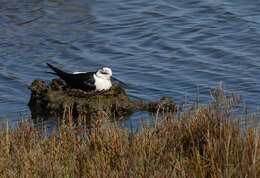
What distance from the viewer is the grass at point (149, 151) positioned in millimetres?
5183

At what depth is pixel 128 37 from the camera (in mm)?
16156

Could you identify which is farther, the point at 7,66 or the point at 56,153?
the point at 7,66

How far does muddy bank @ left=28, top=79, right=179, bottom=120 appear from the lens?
9.60 meters

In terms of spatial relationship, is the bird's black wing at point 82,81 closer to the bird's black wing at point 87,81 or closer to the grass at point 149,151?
the bird's black wing at point 87,81

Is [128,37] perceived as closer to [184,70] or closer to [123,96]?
[184,70]

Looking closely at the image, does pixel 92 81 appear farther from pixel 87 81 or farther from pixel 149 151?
pixel 149 151

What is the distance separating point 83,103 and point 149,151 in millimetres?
4186

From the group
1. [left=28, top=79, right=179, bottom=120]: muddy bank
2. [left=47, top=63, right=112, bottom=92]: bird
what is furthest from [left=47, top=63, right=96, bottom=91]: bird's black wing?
[left=28, top=79, right=179, bottom=120]: muddy bank

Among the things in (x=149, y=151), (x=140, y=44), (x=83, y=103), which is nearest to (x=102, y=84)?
(x=83, y=103)

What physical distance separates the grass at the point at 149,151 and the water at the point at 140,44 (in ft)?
11.5

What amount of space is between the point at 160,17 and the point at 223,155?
12596mm

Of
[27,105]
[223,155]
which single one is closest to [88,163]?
[223,155]

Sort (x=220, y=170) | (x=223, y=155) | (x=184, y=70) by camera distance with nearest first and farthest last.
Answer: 1. (x=220, y=170)
2. (x=223, y=155)
3. (x=184, y=70)

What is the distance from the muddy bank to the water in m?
0.44
